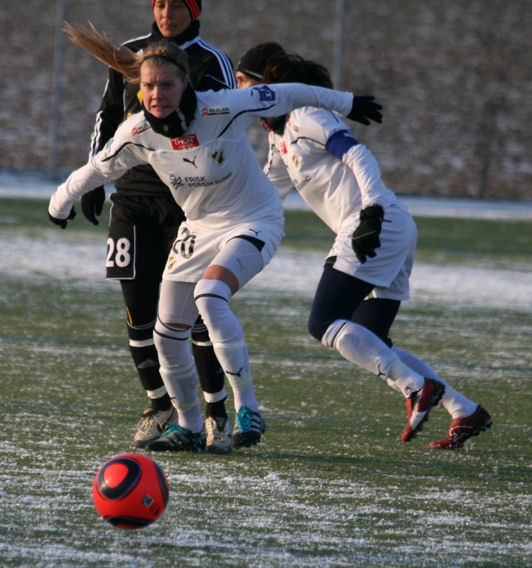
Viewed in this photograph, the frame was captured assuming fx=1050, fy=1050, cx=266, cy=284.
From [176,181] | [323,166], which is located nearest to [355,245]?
[323,166]

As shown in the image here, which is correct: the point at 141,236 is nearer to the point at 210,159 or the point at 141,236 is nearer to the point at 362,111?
the point at 210,159

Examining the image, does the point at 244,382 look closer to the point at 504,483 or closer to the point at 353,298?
the point at 353,298

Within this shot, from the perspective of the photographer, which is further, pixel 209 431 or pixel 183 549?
pixel 209 431

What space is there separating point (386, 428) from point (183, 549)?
209 cm

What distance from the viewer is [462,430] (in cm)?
476

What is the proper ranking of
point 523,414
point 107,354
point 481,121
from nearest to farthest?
point 523,414 → point 107,354 → point 481,121

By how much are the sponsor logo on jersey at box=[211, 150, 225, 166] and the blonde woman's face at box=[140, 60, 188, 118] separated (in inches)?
11.1

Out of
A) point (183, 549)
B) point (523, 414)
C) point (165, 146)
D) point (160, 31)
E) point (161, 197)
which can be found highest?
point (160, 31)

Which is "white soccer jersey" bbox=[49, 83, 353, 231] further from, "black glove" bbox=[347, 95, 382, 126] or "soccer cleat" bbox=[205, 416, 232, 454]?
"soccer cleat" bbox=[205, 416, 232, 454]

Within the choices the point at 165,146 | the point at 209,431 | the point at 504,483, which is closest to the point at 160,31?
the point at 165,146

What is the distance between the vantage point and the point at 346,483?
412cm

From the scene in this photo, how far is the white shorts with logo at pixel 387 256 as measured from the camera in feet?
15.9

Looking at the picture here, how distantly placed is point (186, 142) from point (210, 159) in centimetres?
12

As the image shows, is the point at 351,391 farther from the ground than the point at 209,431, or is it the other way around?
the point at 209,431
